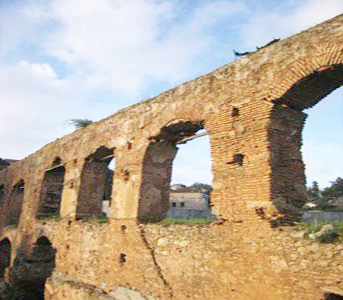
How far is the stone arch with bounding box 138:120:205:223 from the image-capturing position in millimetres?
7828

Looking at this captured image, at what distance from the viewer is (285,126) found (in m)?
5.75

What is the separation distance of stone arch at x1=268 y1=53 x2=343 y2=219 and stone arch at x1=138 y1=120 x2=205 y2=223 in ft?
7.48

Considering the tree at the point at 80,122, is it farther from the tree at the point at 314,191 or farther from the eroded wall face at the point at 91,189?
the tree at the point at 314,191

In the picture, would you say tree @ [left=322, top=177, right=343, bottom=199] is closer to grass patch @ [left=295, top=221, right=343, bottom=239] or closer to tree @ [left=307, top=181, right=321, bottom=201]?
tree @ [left=307, top=181, right=321, bottom=201]

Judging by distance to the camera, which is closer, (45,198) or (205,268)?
(205,268)

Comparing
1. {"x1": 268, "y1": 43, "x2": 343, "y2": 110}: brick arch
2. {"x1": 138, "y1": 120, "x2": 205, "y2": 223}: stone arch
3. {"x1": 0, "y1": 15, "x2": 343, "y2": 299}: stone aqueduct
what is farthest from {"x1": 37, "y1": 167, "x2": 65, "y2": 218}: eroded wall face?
{"x1": 268, "y1": 43, "x2": 343, "y2": 110}: brick arch

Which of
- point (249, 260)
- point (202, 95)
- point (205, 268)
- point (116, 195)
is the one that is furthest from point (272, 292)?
point (116, 195)

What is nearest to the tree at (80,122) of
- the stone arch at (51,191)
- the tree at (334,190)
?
the stone arch at (51,191)

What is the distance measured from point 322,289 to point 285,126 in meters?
2.43

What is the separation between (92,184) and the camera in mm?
10344

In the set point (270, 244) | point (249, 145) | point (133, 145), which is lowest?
point (270, 244)

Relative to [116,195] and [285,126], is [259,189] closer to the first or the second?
[285,126]

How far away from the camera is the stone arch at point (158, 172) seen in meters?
7.83

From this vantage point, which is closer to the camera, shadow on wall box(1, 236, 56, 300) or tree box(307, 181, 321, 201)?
shadow on wall box(1, 236, 56, 300)
